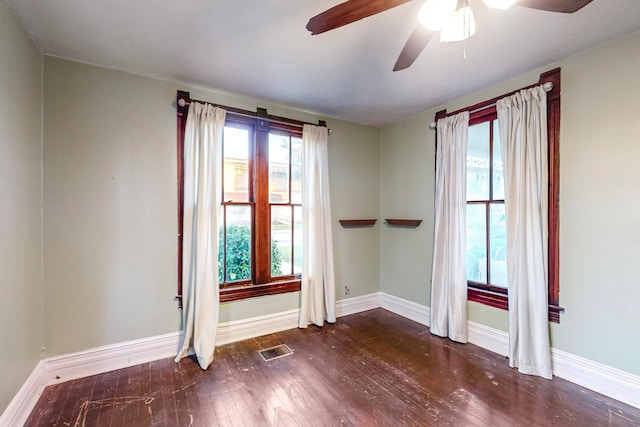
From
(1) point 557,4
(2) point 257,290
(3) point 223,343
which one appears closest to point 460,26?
(1) point 557,4

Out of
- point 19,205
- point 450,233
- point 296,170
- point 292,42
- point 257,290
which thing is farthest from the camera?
point 296,170

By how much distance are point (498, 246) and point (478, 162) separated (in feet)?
2.97

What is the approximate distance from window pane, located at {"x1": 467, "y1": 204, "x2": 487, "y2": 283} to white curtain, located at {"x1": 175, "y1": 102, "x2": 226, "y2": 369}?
2.69m

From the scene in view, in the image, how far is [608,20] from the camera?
1.85m

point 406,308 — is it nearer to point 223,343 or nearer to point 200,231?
point 223,343

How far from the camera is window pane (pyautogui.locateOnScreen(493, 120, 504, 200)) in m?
2.79

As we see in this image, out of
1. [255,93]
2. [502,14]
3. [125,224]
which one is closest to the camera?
[502,14]

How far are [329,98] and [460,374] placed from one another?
2.94 meters

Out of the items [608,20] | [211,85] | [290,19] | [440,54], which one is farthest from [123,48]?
[608,20]

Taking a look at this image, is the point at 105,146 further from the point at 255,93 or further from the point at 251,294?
the point at 251,294

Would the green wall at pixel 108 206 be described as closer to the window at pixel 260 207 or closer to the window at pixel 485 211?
the window at pixel 260 207

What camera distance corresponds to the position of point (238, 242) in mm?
3100

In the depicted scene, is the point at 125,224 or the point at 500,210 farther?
the point at 500,210

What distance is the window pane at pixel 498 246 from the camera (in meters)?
2.76
